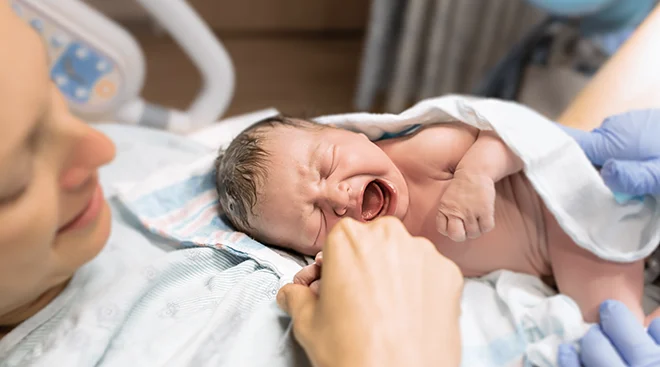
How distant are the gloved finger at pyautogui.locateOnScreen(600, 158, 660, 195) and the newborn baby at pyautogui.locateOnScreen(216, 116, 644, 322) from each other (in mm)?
108

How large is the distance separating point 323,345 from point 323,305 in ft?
0.12

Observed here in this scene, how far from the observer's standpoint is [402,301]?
0.54 m

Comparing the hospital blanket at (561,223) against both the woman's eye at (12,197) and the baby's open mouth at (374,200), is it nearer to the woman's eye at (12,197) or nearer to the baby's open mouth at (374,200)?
the baby's open mouth at (374,200)

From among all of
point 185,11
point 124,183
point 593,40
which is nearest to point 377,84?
point 593,40

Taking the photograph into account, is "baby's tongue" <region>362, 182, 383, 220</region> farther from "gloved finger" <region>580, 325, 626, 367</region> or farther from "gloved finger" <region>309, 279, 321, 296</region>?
"gloved finger" <region>580, 325, 626, 367</region>

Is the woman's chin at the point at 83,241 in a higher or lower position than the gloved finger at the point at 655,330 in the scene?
higher

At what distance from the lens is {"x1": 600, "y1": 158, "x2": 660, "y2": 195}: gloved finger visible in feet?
2.45

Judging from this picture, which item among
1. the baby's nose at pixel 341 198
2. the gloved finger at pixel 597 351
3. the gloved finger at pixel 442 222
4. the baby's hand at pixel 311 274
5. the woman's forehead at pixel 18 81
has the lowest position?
the gloved finger at pixel 597 351

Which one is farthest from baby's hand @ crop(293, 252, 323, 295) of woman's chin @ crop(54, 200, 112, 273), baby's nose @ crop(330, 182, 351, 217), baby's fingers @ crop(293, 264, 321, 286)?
woman's chin @ crop(54, 200, 112, 273)

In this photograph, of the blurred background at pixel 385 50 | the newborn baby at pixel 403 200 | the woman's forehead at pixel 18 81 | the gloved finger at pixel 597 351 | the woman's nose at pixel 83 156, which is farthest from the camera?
the blurred background at pixel 385 50

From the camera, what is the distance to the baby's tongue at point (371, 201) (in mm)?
865

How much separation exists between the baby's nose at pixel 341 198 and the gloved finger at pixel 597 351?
0.36 meters

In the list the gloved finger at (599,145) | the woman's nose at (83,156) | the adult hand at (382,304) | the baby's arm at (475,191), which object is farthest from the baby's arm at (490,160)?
the woman's nose at (83,156)

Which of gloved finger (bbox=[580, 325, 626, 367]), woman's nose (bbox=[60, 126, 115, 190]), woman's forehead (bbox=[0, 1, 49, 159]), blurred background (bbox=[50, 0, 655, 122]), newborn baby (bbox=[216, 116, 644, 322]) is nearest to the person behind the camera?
woman's forehead (bbox=[0, 1, 49, 159])
